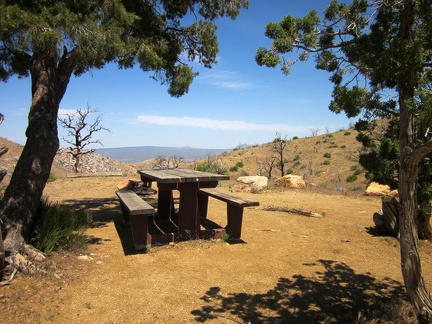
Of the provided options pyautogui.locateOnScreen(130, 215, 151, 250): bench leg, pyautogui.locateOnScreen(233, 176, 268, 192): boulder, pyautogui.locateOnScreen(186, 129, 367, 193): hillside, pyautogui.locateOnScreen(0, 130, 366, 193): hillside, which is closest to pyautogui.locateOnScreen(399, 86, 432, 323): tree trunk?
pyautogui.locateOnScreen(130, 215, 151, 250): bench leg

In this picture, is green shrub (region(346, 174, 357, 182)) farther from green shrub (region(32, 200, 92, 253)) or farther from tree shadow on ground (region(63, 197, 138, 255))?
green shrub (region(32, 200, 92, 253))

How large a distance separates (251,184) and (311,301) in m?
8.55

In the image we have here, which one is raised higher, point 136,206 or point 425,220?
point 136,206

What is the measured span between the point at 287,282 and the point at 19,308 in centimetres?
297

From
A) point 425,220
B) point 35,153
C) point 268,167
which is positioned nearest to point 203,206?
point 35,153

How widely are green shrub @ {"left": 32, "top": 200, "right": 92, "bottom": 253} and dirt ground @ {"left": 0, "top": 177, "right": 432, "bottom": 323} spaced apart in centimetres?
24

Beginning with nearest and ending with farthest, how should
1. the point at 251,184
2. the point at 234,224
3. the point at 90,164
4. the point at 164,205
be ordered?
the point at 234,224, the point at 164,205, the point at 251,184, the point at 90,164

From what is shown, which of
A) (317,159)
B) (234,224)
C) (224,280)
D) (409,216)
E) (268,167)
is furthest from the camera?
(317,159)

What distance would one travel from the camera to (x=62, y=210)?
211 inches

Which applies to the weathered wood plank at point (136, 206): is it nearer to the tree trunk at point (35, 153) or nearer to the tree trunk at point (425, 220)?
the tree trunk at point (35, 153)

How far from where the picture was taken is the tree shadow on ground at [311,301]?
323 cm

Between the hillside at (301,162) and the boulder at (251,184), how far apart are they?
6788mm

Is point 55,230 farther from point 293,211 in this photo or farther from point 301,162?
point 301,162

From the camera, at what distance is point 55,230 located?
15.5ft
